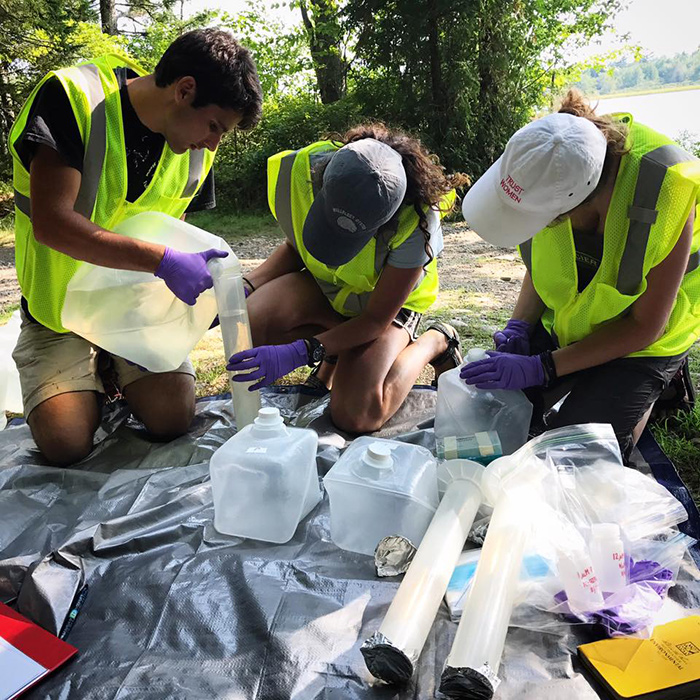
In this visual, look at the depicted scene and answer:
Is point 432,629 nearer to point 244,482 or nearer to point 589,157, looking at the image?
point 244,482

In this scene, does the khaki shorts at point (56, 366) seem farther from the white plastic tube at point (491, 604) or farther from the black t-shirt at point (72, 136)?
the white plastic tube at point (491, 604)

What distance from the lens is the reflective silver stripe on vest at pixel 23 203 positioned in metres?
1.89

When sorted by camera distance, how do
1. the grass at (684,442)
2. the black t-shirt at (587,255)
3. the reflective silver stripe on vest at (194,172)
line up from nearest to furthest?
the black t-shirt at (587,255) < the grass at (684,442) < the reflective silver stripe on vest at (194,172)

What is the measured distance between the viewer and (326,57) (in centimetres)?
966

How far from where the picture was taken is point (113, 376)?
220cm

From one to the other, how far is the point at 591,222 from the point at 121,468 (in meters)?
1.70

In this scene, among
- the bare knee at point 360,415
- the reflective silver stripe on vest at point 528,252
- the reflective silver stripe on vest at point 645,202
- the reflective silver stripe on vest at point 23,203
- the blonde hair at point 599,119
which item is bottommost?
the bare knee at point 360,415

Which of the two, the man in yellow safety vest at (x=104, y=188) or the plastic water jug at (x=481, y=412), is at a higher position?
the man in yellow safety vest at (x=104, y=188)

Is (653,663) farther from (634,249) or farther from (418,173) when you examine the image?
(418,173)

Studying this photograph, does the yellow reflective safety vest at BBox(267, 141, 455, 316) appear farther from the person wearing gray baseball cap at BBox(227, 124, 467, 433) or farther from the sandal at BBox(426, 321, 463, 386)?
the sandal at BBox(426, 321, 463, 386)

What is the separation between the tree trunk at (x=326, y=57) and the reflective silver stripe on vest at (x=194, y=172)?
7722mm

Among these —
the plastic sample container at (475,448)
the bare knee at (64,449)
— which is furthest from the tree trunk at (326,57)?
the plastic sample container at (475,448)

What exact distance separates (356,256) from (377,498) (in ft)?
3.09

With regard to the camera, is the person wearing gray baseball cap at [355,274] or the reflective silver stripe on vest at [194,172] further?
the reflective silver stripe on vest at [194,172]
